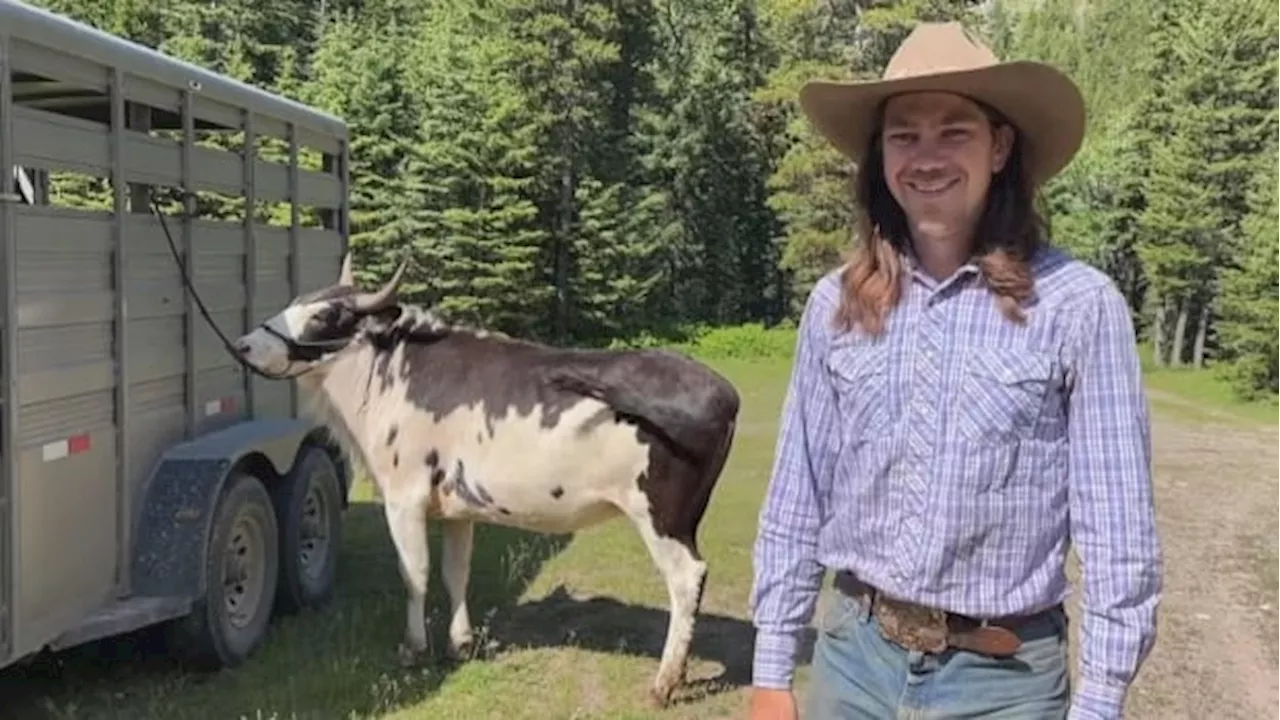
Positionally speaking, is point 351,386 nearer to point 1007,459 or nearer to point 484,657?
point 484,657

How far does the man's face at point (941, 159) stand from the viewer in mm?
2484

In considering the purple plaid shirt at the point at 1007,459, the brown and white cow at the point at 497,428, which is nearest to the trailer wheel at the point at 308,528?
the brown and white cow at the point at 497,428

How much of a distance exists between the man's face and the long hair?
0.03m

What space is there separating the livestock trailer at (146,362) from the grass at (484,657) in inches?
13.1

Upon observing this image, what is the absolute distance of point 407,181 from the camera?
1161 inches

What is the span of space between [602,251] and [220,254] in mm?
26648

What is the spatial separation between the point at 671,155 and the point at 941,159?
117 feet

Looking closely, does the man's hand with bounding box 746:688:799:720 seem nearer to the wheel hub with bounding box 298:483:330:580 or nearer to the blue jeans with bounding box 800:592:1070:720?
the blue jeans with bounding box 800:592:1070:720

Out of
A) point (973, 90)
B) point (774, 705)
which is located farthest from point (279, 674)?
point (973, 90)

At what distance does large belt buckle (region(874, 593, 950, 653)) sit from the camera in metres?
2.44

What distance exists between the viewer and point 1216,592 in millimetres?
8898

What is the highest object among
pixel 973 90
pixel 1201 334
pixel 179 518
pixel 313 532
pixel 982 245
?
pixel 973 90

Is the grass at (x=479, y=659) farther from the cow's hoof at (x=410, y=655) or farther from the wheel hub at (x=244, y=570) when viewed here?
the wheel hub at (x=244, y=570)

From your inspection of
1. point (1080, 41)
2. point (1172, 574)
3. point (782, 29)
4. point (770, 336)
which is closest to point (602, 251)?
point (770, 336)
